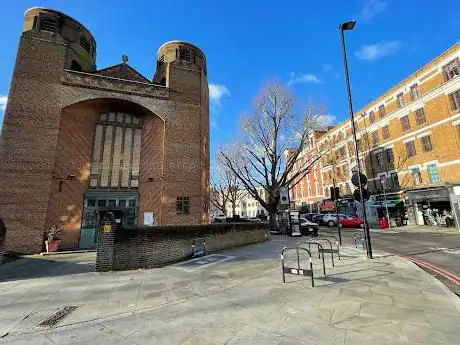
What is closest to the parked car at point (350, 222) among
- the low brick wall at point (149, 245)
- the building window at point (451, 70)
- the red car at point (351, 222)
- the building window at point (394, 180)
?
the red car at point (351, 222)

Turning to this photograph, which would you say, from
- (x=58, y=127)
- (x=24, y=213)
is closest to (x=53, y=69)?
(x=58, y=127)

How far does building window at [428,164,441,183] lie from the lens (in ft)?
79.3

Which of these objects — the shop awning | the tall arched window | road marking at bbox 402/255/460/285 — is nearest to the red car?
the shop awning

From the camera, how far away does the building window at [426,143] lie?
25.0m

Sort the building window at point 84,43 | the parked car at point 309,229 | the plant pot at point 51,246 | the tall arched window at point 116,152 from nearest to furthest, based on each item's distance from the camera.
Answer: the plant pot at point 51,246
the tall arched window at point 116,152
the building window at point 84,43
the parked car at point 309,229

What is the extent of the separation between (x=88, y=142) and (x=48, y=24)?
29.7 feet

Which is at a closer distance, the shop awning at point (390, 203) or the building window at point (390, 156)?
the shop awning at point (390, 203)

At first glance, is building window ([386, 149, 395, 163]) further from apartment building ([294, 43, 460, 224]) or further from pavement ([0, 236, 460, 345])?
pavement ([0, 236, 460, 345])

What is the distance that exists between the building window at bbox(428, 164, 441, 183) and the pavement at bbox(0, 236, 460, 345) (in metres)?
21.6

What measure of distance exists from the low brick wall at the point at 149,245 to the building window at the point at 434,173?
79.1ft

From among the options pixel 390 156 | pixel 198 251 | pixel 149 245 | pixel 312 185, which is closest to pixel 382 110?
pixel 390 156

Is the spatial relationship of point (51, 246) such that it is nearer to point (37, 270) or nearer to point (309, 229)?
point (37, 270)

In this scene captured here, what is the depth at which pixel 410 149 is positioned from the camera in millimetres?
27484

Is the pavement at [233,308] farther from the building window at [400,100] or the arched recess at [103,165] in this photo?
the building window at [400,100]
